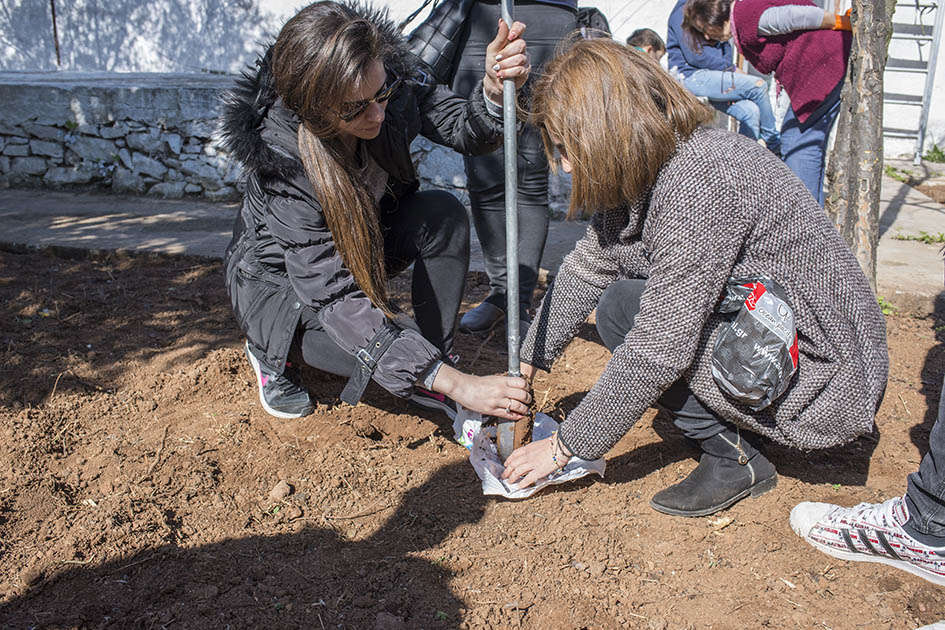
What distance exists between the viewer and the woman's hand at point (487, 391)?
2.24m

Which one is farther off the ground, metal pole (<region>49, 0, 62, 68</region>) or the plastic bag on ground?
metal pole (<region>49, 0, 62, 68</region>)

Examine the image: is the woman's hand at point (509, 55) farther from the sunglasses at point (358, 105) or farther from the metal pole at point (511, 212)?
the sunglasses at point (358, 105)

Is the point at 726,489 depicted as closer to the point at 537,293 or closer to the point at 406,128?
the point at 406,128

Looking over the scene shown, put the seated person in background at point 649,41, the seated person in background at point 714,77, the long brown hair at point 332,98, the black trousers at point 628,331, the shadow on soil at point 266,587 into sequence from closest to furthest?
1. the shadow on soil at point 266,587
2. the long brown hair at point 332,98
3. the black trousers at point 628,331
4. the seated person in background at point 714,77
5. the seated person in background at point 649,41

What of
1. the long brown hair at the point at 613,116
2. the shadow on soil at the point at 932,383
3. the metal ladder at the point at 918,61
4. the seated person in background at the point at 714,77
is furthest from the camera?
the metal ladder at the point at 918,61

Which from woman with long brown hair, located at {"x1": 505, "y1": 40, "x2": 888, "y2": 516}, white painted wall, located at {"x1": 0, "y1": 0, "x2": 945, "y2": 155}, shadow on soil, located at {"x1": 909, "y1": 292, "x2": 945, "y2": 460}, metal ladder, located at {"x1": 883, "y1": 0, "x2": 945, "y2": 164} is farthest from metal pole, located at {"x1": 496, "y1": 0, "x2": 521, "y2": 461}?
metal ladder, located at {"x1": 883, "y1": 0, "x2": 945, "y2": 164}

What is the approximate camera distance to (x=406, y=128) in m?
2.72

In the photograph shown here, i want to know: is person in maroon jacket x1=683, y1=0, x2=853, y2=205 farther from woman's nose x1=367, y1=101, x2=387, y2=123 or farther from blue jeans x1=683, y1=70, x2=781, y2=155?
woman's nose x1=367, y1=101, x2=387, y2=123

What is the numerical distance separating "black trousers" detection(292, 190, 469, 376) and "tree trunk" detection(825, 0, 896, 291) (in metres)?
1.85

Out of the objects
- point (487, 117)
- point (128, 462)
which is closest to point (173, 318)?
point (128, 462)

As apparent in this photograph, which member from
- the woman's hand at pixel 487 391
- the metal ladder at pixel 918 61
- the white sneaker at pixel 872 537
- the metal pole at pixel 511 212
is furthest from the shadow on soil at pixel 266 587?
the metal ladder at pixel 918 61

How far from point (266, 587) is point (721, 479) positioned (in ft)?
4.32

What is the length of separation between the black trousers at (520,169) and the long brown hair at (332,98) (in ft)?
3.59

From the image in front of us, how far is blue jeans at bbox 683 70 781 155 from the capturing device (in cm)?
548
